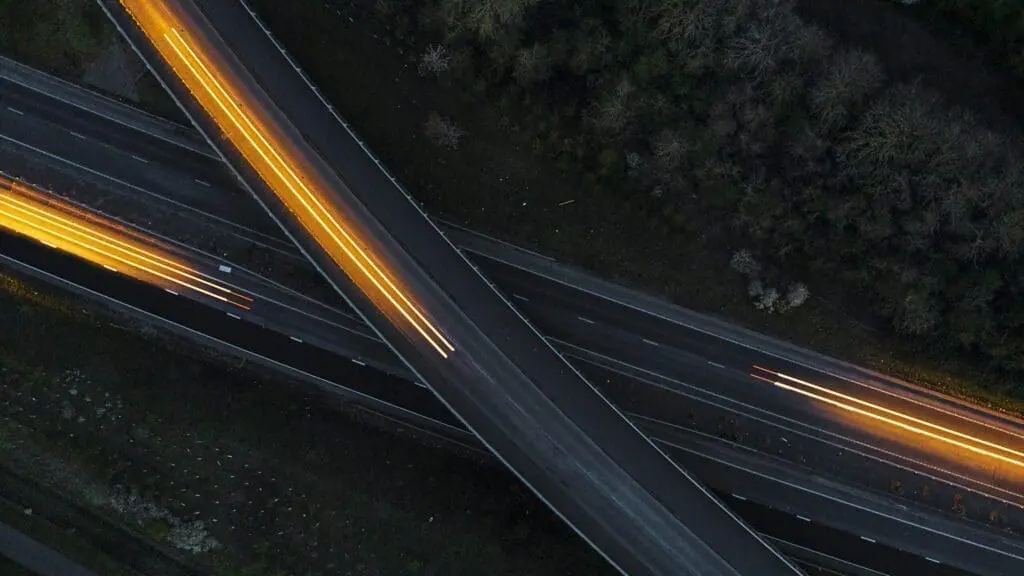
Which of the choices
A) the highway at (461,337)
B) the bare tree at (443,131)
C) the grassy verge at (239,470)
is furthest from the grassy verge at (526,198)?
the grassy verge at (239,470)

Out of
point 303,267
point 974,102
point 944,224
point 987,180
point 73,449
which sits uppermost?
point 974,102

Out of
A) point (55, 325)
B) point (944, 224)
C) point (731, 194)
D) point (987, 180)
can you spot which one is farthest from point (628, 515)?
point (55, 325)

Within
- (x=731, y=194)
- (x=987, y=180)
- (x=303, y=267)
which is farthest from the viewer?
(x=303, y=267)

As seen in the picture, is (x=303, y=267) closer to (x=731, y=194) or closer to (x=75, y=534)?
(x=75, y=534)

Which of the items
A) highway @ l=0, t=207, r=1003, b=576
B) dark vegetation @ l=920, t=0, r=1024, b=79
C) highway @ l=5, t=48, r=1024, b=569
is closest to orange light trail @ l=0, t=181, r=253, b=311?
highway @ l=5, t=48, r=1024, b=569

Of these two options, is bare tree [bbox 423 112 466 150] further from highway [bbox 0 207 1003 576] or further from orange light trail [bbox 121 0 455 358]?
highway [bbox 0 207 1003 576]

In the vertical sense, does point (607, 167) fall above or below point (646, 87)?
below
